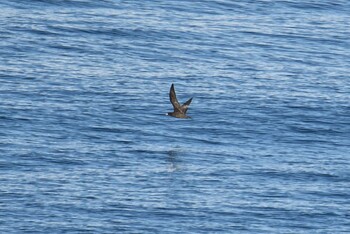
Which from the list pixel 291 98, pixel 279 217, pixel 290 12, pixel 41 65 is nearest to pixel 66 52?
pixel 41 65

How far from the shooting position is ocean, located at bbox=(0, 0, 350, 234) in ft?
175

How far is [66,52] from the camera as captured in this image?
7562 cm

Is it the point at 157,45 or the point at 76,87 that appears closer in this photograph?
the point at 76,87

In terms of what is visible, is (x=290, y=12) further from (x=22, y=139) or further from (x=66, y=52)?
(x=22, y=139)

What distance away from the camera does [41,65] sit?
2854 inches

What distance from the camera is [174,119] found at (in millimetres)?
66375

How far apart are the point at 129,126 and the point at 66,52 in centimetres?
1278

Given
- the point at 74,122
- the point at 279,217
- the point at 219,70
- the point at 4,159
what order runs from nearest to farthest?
1. the point at 279,217
2. the point at 4,159
3. the point at 74,122
4. the point at 219,70

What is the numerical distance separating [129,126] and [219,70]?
454 inches

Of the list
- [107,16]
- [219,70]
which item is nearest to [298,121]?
[219,70]

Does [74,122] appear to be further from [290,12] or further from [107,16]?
[290,12]

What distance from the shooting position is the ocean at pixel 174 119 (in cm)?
5341

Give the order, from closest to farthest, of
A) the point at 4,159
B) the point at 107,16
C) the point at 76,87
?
the point at 4,159 → the point at 76,87 → the point at 107,16

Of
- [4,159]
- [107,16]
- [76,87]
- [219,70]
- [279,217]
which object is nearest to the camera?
[279,217]
